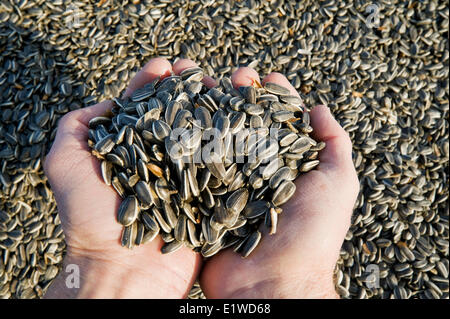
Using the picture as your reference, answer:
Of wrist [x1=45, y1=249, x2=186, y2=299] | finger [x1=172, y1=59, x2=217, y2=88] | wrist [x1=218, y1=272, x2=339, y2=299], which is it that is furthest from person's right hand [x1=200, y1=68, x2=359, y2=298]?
finger [x1=172, y1=59, x2=217, y2=88]

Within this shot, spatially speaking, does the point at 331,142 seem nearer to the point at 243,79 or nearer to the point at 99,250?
the point at 243,79

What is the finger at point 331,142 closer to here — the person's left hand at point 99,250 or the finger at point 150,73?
the person's left hand at point 99,250

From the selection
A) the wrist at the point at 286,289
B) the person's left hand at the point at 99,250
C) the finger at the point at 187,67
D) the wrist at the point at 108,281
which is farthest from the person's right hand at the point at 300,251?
the finger at the point at 187,67

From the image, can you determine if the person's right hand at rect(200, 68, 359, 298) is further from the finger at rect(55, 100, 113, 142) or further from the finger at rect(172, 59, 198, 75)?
the finger at rect(172, 59, 198, 75)

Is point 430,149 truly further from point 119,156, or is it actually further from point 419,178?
point 119,156

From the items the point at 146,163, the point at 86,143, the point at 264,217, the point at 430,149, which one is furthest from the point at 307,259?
the point at 430,149

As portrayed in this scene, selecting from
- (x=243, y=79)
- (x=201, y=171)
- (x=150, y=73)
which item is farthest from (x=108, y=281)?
(x=243, y=79)

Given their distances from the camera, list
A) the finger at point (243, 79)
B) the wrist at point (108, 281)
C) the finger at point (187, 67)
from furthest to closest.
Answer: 1. the finger at point (187, 67)
2. the finger at point (243, 79)
3. the wrist at point (108, 281)
